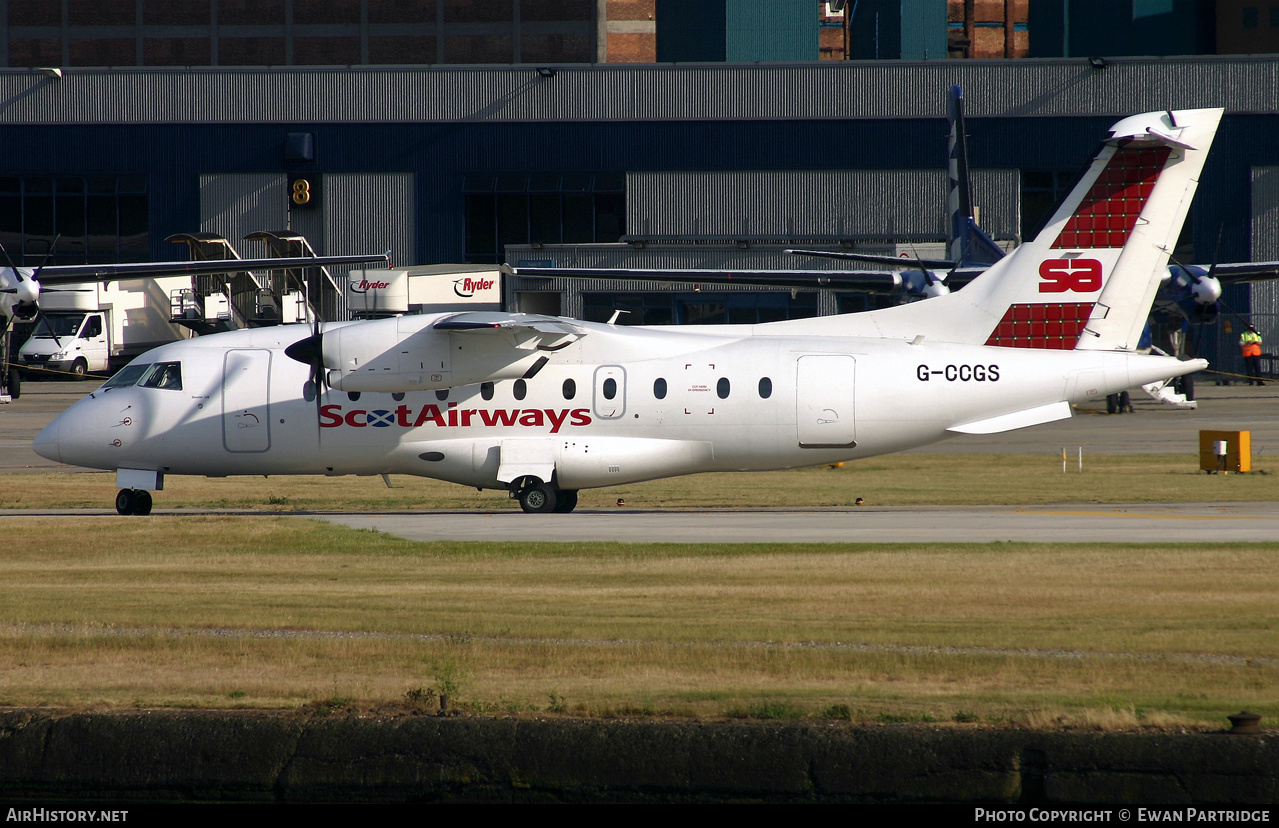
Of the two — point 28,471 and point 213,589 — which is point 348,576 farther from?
point 28,471

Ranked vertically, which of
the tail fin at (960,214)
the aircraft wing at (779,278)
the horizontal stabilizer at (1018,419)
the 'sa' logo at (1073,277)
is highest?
the tail fin at (960,214)

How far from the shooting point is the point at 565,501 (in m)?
21.8

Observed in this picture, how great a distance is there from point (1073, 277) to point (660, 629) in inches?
475

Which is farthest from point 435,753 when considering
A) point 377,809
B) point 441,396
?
point 441,396

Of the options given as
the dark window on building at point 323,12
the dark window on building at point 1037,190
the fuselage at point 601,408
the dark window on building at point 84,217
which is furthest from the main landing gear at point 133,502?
the dark window on building at point 323,12

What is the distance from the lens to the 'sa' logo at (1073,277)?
20172 mm

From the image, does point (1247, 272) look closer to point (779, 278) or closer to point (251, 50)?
point (779, 278)

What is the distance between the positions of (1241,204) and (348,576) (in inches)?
2372

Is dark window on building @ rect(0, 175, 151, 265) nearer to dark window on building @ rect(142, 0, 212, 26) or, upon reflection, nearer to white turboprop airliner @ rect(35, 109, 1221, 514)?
dark window on building @ rect(142, 0, 212, 26)

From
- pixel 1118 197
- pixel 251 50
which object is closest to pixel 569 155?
pixel 1118 197

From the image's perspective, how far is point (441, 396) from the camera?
69.1 feet

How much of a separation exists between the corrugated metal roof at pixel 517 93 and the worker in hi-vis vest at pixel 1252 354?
15.4 m

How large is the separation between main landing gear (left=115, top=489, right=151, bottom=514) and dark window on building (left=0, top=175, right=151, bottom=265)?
49583 millimetres

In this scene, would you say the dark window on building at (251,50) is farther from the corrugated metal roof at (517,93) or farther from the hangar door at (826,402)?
the hangar door at (826,402)
